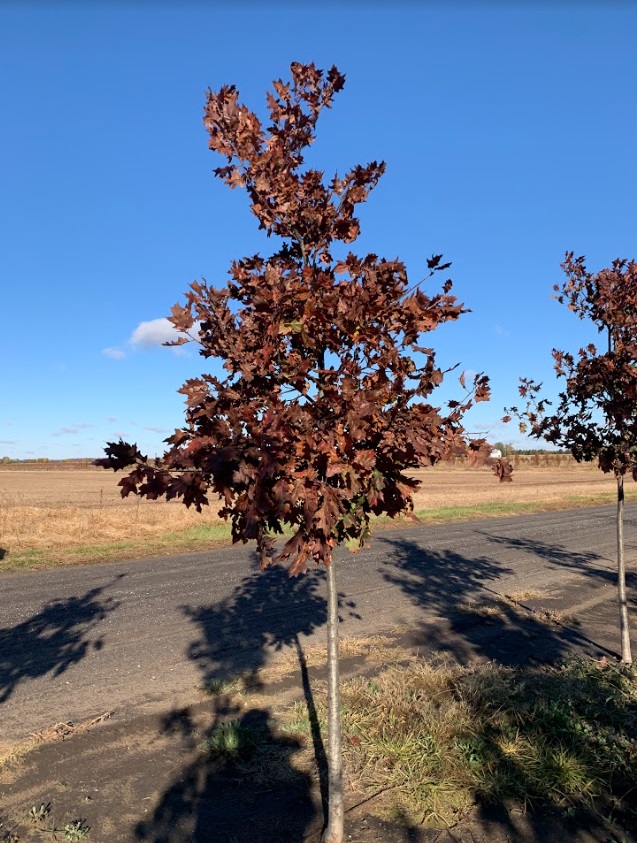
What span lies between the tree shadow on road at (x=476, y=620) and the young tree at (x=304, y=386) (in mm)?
4532

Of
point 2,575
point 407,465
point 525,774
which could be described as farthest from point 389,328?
point 2,575

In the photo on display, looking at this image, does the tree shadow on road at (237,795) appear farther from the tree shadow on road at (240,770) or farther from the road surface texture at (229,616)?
the road surface texture at (229,616)

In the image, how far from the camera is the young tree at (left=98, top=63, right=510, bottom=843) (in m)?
3.12

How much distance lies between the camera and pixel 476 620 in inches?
368

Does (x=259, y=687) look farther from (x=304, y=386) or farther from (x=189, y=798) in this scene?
(x=304, y=386)

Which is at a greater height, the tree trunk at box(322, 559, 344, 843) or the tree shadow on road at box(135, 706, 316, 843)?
the tree trunk at box(322, 559, 344, 843)

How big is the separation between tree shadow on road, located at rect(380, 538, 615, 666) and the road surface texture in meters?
0.04

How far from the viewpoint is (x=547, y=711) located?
16.7 feet

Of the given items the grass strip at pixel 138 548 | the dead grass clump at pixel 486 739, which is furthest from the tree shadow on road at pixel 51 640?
the grass strip at pixel 138 548

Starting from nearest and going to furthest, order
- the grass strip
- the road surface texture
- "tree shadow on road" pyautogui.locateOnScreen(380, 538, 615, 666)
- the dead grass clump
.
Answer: the dead grass clump, the road surface texture, "tree shadow on road" pyautogui.locateOnScreen(380, 538, 615, 666), the grass strip

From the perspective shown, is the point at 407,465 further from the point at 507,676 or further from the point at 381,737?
the point at 507,676

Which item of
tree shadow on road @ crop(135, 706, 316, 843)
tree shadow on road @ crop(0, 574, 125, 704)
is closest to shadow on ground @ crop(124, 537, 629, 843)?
tree shadow on road @ crop(135, 706, 316, 843)

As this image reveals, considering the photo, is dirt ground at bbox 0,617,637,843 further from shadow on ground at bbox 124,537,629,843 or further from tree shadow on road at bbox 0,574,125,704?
tree shadow on road at bbox 0,574,125,704

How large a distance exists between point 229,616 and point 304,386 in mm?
7079
